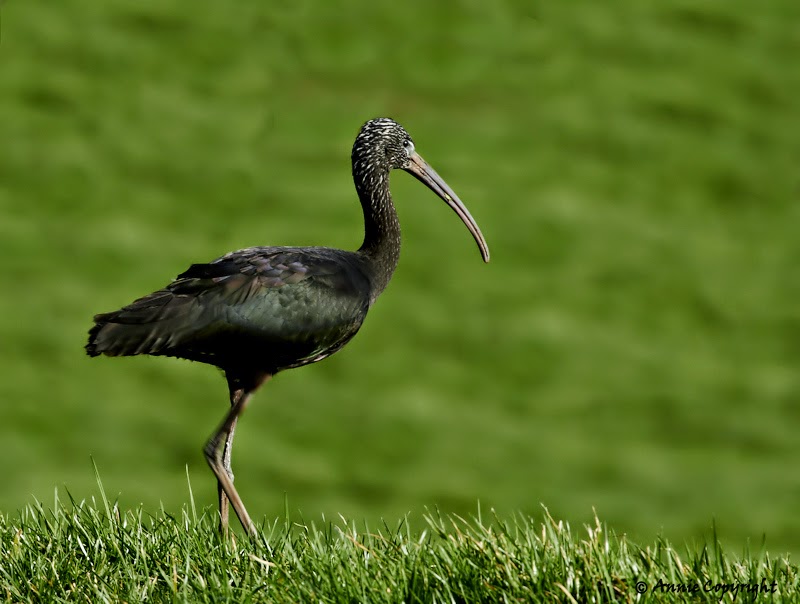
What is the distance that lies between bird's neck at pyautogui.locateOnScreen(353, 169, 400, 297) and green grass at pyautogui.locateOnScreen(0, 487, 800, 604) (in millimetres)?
1300

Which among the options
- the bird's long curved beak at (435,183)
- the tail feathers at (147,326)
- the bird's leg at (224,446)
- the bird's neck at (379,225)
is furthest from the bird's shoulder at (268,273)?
the bird's long curved beak at (435,183)

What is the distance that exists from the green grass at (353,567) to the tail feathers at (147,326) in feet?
2.00

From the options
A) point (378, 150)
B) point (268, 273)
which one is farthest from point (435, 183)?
point (268, 273)

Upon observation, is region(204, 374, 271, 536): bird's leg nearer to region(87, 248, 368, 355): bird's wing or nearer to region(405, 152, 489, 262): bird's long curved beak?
region(87, 248, 368, 355): bird's wing

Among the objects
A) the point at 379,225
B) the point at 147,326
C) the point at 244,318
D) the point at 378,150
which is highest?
the point at 378,150

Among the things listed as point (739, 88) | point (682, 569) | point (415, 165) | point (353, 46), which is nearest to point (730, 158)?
point (739, 88)

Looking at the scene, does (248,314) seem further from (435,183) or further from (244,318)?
(435,183)

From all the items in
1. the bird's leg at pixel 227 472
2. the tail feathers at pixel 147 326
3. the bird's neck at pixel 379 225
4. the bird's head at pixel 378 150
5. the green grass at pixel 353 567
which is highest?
the bird's head at pixel 378 150

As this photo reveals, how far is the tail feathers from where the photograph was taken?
4.58 metres

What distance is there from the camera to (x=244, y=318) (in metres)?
4.76

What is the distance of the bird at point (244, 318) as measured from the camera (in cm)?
464

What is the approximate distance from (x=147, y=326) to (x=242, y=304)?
1.23ft

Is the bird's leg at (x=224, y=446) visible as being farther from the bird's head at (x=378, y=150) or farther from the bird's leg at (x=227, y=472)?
the bird's head at (x=378, y=150)

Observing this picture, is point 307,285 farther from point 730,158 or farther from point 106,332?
point 730,158
